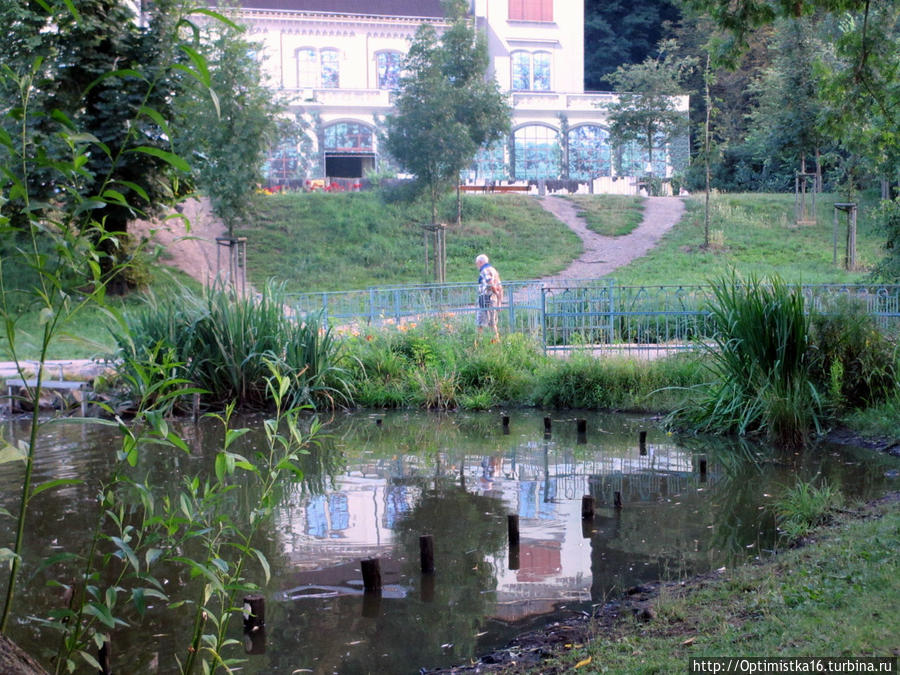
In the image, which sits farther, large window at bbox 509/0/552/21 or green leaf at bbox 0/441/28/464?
large window at bbox 509/0/552/21

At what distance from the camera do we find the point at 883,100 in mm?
9453

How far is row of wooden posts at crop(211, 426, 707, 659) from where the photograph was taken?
15.8 feet

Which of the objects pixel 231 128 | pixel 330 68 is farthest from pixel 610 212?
pixel 330 68

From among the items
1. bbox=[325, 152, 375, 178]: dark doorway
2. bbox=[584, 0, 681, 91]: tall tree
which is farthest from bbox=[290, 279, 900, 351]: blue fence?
bbox=[584, 0, 681, 91]: tall tree

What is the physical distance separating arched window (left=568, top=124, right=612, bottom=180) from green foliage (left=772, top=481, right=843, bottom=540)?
43347 mm

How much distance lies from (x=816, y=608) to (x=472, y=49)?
29.7 metres

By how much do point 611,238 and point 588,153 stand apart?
16468 mm

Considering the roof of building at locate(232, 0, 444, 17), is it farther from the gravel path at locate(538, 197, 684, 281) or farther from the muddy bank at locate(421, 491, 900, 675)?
the muddy bank at locate(421, 491, 900, 675)

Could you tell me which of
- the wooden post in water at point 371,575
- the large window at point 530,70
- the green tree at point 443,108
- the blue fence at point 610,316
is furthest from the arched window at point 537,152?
the wooden post in water at point 371,575

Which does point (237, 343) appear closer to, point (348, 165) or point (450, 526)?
point (450, 526)

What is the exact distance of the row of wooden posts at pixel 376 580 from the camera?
4.81 metres

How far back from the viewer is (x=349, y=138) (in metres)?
47.0

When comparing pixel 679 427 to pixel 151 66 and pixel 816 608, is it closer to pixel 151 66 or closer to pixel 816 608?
pixel 816 608

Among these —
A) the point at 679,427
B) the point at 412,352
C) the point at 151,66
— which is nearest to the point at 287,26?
the point at 151,66
